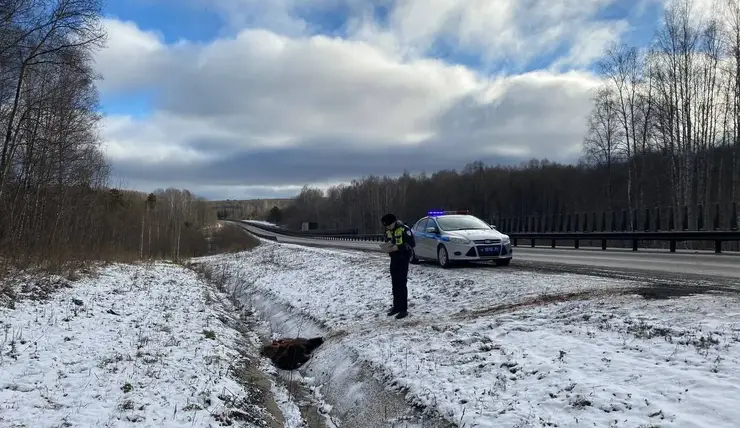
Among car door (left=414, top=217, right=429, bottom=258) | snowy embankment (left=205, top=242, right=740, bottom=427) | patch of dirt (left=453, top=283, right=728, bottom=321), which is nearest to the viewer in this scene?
snowy embankment (left=205, top=242, right=740, bottom=427)

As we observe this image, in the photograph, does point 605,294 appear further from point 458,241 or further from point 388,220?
point 458,241

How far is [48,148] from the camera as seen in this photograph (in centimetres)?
2303

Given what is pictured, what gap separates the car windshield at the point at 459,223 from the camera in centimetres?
1590

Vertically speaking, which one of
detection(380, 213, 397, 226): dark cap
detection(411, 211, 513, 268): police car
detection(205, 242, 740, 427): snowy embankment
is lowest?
detection(205, 242, 740, 427): snowy embankment

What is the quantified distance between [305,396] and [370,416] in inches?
79.7

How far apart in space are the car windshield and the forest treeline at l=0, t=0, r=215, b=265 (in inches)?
536

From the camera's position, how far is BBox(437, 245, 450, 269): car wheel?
15335mm

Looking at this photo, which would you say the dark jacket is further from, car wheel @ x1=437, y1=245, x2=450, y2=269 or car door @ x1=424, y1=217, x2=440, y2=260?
car door @ x1=424, y1=217, x2=440, y2=260

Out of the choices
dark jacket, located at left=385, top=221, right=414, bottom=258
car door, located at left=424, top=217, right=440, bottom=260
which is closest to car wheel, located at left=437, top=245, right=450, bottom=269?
car door, located at left=424, top=217, right=440, bottom=260

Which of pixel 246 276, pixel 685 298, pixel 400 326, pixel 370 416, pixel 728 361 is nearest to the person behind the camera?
pixel 728 361

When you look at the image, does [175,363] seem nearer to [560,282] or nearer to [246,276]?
[560,282]

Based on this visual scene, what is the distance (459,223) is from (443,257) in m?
1.35

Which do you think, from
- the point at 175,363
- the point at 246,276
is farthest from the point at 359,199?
the point at 175,363

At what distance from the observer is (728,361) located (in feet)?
16.6
